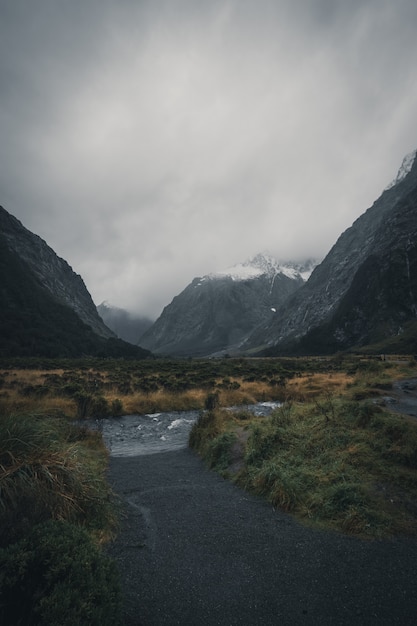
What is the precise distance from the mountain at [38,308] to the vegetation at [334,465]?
69004mm

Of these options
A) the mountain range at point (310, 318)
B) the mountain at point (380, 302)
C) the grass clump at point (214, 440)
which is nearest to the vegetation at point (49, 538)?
the grass clump at point (214, 440)

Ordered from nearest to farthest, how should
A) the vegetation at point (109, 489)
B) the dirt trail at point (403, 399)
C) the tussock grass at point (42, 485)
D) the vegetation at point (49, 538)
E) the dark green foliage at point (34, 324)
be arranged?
the vegetation at point (49, 538) < the vegetation at point (109, 489) < the tussock grass at point (42, 485) < the dirt trail at point (403, 399) < the dark green foliage at point (34, 324)

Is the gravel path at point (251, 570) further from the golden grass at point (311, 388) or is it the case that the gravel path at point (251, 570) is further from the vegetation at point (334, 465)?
the golden grass at point (311, 388)

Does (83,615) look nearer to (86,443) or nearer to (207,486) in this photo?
(207,486)

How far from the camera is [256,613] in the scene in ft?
13.1

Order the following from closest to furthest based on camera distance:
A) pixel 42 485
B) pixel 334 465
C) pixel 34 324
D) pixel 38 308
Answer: pixel 42 485, pixel 334 465, pixel 34 324, pixel 38 308

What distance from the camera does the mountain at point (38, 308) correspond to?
80500 mm

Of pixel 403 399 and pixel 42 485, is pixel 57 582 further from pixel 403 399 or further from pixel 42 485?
pixel 403 399

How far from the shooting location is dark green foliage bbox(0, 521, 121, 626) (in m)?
2.97

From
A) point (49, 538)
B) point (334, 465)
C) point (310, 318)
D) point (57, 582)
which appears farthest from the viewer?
point (310, 318)

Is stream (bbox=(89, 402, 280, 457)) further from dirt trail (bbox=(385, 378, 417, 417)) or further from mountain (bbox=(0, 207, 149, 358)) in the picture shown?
mountain (bbox=(0, 207, 149, 358))

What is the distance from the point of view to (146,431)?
1795 cm

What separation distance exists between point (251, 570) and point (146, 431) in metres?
14.0

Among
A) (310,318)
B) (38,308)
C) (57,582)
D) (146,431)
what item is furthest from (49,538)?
(310,318)
